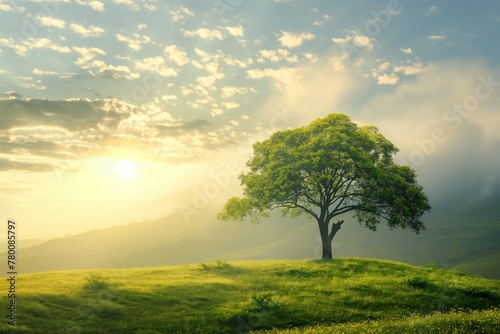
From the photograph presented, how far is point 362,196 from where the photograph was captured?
46.7m

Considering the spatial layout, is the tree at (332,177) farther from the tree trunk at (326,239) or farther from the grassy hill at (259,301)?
the grassy hill at (259,301)

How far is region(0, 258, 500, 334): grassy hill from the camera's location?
68.5 feet

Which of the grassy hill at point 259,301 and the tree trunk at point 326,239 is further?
the tree trunk at point 326,239

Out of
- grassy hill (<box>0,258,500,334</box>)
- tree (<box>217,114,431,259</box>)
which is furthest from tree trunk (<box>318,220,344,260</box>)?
grassy hill (<box>0,258,500,334</box>)

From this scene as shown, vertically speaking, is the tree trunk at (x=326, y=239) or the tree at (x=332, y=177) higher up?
the tree at (x=332, y=177)

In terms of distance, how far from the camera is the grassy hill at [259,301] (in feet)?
68.5

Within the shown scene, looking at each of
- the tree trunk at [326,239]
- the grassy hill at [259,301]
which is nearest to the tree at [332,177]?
the tree trunk at [326,239]

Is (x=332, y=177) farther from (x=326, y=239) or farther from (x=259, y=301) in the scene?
(x=259, y=301)

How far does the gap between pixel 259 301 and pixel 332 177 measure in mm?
→ 23759

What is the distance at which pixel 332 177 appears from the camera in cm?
4606

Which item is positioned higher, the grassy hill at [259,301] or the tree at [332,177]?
the tree at [332,177]

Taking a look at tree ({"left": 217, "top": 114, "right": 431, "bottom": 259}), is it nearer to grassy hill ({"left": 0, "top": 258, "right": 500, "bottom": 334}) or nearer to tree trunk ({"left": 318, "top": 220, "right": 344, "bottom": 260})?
tree trunk ({"left": 318, "top": 220, "right": 344, "bottom": 260})

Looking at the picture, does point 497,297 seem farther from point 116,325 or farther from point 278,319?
point 116,325

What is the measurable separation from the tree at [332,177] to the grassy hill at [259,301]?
848 centimetres
